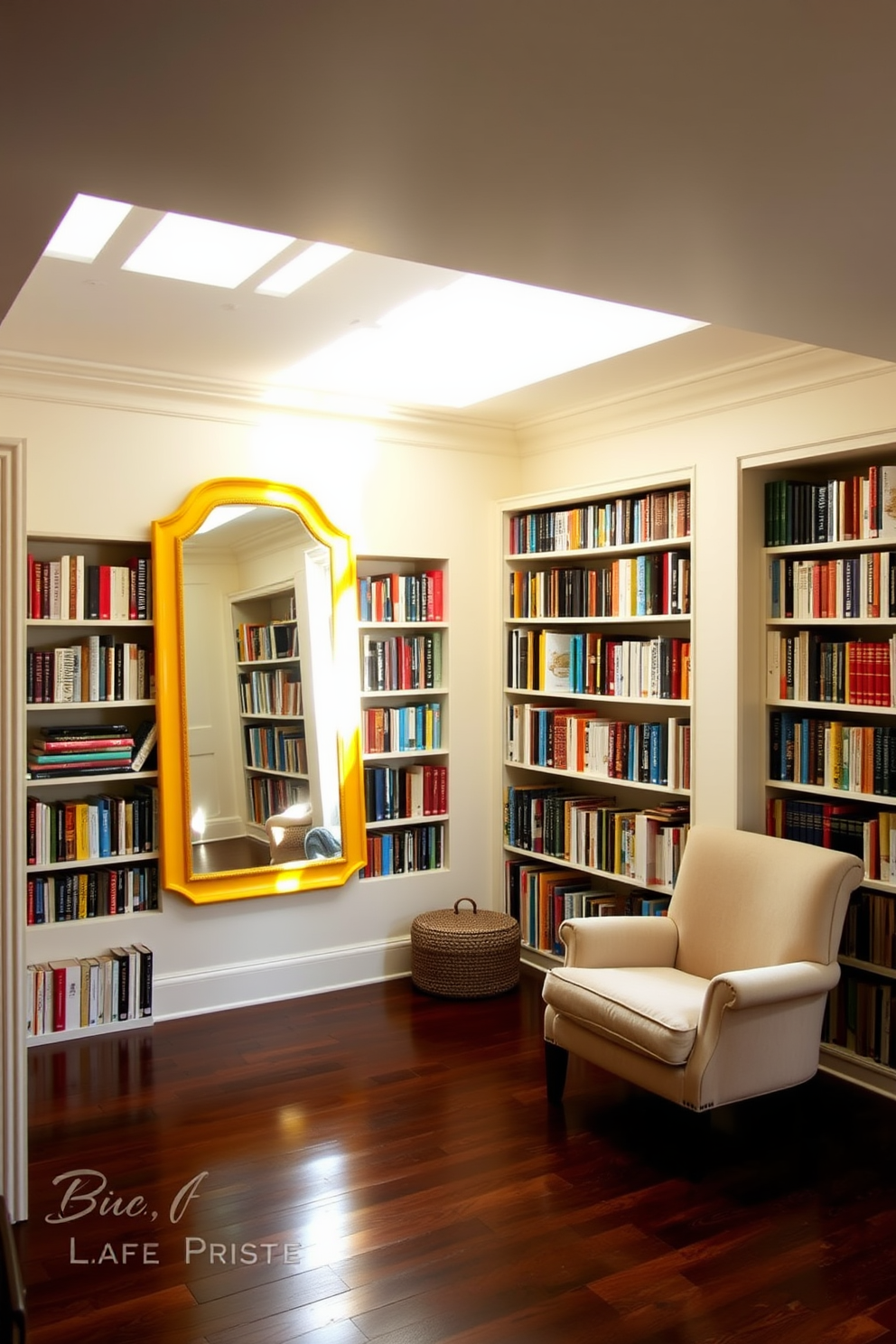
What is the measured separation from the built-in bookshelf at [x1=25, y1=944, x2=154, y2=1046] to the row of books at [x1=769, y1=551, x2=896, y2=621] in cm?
293

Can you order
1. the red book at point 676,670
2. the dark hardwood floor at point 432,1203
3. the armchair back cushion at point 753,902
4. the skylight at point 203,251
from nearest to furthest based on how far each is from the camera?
1. the dark hardwood floor at point 432,1203
2. the skylight at point 203,251
3. the armchair back cushion at point 753,902
4. the red book at point 676,670

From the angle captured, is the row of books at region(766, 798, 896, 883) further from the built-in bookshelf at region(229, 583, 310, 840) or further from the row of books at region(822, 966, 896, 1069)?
the built-in bookshelf at region(229, 583, 310, 840)

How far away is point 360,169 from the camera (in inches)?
74.2

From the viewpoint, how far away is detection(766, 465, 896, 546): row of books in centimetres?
375

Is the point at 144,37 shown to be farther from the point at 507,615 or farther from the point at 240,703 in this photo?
the point at 507,615

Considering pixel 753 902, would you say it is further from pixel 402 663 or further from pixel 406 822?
pixel 402 663

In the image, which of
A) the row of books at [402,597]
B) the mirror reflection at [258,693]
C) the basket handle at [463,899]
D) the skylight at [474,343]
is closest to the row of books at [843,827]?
the basket handle at [463,899]

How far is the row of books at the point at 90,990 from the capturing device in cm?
429

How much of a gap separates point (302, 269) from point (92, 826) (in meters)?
2.42

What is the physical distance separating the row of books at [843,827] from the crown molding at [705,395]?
152 cm

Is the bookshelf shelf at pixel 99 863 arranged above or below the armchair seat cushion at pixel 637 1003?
above

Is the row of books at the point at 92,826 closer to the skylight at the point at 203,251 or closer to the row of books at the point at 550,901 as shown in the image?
the row of books at the point at 550,901

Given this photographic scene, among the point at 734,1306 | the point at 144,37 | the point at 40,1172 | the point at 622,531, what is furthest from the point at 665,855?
the point at 144,37

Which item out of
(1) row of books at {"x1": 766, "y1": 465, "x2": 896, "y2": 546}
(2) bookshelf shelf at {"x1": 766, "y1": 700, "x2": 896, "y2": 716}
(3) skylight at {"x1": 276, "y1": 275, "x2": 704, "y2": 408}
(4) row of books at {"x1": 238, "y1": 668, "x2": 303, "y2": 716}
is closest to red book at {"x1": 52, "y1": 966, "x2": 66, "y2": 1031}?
(4) row of books at {"x1": 238, "y1": 668, "x2": 303, "y2": 716}
